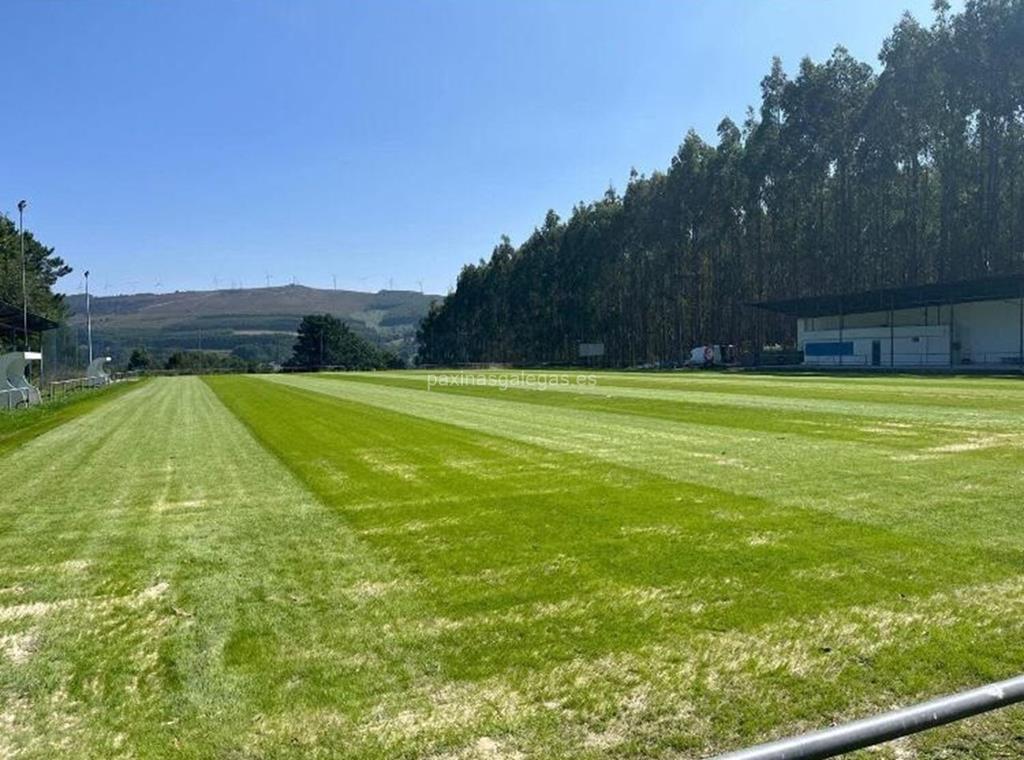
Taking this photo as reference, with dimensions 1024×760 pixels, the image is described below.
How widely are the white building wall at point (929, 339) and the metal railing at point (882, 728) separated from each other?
176 feet

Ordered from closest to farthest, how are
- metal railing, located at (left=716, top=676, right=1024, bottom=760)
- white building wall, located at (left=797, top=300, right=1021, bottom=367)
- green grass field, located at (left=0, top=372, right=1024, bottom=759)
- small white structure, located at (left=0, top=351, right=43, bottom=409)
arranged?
1. metal railing, located at (left=716, top=676, right=1024, bottom=760)
2. green grass field, located at (left=0, top=372, right=1024, bottom=759)
3. small white structure, located at (left=0, top=351, right=43, bottom=409)
4. white building wall, located at (left=797, top=300, right=1021, bottom=367)

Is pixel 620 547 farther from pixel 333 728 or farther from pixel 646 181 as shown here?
pixel 646 181

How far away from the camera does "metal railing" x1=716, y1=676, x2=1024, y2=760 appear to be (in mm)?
2367

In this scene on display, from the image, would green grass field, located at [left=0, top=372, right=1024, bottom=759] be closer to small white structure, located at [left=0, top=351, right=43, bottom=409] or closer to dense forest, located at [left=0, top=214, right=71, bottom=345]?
small white structure, located at [left=0, top=351, right=43, bottom=409]

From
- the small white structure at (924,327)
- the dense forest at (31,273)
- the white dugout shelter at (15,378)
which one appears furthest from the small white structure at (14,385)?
the small white structure at (924,327)

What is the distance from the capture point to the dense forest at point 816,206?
192 ft

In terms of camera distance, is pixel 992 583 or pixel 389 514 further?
pixel 389 514

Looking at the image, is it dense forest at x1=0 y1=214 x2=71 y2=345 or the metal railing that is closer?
the metal railing

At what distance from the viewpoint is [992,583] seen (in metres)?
5.69

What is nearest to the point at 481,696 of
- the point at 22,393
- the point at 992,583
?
the point at 992,583

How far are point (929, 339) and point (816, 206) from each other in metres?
24.8

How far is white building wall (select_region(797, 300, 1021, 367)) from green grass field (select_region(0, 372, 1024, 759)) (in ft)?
147

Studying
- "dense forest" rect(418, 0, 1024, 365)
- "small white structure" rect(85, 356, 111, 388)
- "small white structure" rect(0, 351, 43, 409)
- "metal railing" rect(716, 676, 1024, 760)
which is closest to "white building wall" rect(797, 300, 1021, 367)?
"dense forest" rect(418, 0, 1024, 365)

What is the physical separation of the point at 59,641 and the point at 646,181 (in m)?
92.6
